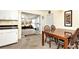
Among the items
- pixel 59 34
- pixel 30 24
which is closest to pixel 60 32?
pixel 59 34

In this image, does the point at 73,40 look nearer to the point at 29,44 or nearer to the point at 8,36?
the point at 29,44

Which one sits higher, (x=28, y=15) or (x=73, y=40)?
(x=28, y=15)

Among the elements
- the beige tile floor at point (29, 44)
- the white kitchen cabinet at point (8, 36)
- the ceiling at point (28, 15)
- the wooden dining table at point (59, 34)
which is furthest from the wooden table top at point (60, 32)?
the white kitchen cabinet at point (8, 36)

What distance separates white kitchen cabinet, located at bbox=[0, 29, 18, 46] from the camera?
122cm

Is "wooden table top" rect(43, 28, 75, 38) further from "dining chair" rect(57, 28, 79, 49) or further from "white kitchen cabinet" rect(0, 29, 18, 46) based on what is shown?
"white kitchen cabinet" rect(0, 29, 18, 46)

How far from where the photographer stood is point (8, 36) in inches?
49.9

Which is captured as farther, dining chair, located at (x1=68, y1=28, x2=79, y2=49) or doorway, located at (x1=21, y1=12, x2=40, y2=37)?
doorway, located at (x1=21, y1=12, x2=40, y2=37)

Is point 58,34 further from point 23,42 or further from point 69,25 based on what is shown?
point 23,42

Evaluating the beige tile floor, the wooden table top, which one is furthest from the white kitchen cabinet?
the wooden table top

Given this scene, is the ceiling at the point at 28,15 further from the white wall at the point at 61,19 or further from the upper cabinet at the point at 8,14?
the white wall at the point at 61,19

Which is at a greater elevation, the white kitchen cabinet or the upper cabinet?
the upper cabinet

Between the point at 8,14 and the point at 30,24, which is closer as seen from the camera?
the point at 8,14
